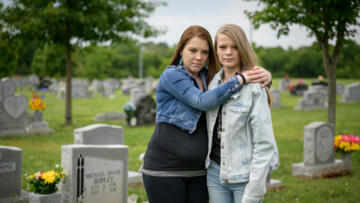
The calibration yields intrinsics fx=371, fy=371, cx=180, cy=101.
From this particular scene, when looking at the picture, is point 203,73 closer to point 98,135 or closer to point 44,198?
point 44,198

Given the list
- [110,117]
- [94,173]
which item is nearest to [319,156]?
[94,173]

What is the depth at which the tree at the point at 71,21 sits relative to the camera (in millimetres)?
12219

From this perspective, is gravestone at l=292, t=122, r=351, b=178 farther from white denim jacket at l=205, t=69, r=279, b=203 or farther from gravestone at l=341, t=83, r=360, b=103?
gravestone at l=341, t=83, r=360, b=103

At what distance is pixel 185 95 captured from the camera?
8.34ft

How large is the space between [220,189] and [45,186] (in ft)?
8.98

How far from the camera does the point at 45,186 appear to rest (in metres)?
4.48

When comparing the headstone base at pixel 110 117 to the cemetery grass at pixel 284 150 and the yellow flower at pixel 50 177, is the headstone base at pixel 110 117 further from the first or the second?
the yellow flower at pixel 50 177

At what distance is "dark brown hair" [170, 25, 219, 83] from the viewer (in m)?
2.66

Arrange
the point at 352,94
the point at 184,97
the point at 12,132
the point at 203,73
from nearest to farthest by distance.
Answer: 1. the point at 184,97
2. the point at 203,73
3. the point at 12,132
4. the point at 352,94

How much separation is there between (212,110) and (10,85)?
434 inches

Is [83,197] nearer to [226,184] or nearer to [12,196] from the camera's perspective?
[12,196]

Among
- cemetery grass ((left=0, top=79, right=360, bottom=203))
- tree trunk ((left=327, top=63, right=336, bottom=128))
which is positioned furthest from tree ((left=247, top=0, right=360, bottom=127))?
cemetery grass ((left=0, top=79, right=360, bottom=203))

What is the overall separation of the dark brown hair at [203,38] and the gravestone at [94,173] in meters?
2.32

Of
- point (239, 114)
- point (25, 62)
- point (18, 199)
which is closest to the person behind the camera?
point (239, 114)
